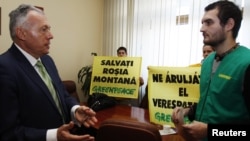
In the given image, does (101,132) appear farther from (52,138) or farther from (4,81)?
(4,81)

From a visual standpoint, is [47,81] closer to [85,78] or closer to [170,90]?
[170,90]

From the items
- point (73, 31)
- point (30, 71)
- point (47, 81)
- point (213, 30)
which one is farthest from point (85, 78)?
point (213, 30)

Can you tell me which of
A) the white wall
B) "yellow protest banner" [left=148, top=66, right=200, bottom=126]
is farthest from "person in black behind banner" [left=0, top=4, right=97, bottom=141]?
the white wall

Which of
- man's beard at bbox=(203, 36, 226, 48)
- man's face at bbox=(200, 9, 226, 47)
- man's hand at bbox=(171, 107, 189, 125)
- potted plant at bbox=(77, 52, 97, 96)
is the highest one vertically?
man's face at bbox=(200, 9, 226, 47)

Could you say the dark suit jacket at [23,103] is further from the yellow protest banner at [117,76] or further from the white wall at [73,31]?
the white wall at [73,31]

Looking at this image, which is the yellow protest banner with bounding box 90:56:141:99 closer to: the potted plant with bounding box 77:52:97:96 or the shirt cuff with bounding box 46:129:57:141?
the potted plant with bounding box 77:52:97:96

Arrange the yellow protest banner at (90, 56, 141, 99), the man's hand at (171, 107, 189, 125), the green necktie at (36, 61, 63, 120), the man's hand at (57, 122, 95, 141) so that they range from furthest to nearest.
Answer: the yellow protest banner at (90, 56, 141, 99)
the man's hand at (171, 107, 189, 125)
the green necktie at (36, 61, 63, 120)
the man's hand at (57, 122, 95, 141)

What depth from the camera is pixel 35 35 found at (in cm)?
136

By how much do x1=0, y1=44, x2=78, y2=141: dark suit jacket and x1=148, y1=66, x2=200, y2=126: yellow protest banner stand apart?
1.00 meters

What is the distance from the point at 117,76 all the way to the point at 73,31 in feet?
5.50

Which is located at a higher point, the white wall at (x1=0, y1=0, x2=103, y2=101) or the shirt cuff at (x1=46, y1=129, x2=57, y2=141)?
the white wall at (x1=0, y1=0, x2=103, y2=101)

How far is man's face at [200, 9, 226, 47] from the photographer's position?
1393mm

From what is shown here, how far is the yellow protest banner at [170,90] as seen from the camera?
200 centimetres

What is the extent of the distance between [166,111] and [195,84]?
36cm
